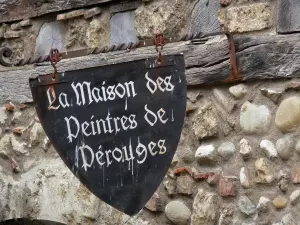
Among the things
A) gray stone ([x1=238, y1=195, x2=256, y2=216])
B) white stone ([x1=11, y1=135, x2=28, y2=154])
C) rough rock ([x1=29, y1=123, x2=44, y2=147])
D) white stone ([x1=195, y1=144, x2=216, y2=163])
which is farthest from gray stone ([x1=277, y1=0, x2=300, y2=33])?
white stone ([x1=11, y1=135, x2=28, y2=154])

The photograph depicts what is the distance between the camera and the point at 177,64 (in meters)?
2.89

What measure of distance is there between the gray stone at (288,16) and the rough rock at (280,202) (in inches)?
25.5

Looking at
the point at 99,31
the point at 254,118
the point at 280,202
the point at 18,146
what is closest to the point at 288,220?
the point at 280,202

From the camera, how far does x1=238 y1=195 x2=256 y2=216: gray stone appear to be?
3.33 m

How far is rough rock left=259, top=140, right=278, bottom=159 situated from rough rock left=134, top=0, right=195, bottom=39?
2.14ft

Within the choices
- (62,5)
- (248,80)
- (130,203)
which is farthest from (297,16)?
(62,5)

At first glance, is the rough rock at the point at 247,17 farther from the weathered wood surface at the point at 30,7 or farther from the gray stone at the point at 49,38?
the gray stone at the point at 49,38

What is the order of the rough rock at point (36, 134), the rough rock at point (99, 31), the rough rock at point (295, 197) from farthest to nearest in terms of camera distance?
1. the rough rock at point (36, 134)
2. the rough rock at point (99, 31)
3. the rough rock at point (295, 197)

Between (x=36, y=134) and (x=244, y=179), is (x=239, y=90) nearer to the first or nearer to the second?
(x=244, y=179)

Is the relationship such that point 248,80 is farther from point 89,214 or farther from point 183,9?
point 89,214

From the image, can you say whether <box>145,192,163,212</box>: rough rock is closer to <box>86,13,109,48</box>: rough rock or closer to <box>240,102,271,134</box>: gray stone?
<box>240,102,271,134</box>: gray stone

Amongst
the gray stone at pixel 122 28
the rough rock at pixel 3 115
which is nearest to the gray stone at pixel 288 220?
the gray stone at pixel 122 28

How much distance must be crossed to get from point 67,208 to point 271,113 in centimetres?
120

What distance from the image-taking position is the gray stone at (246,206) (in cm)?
333
